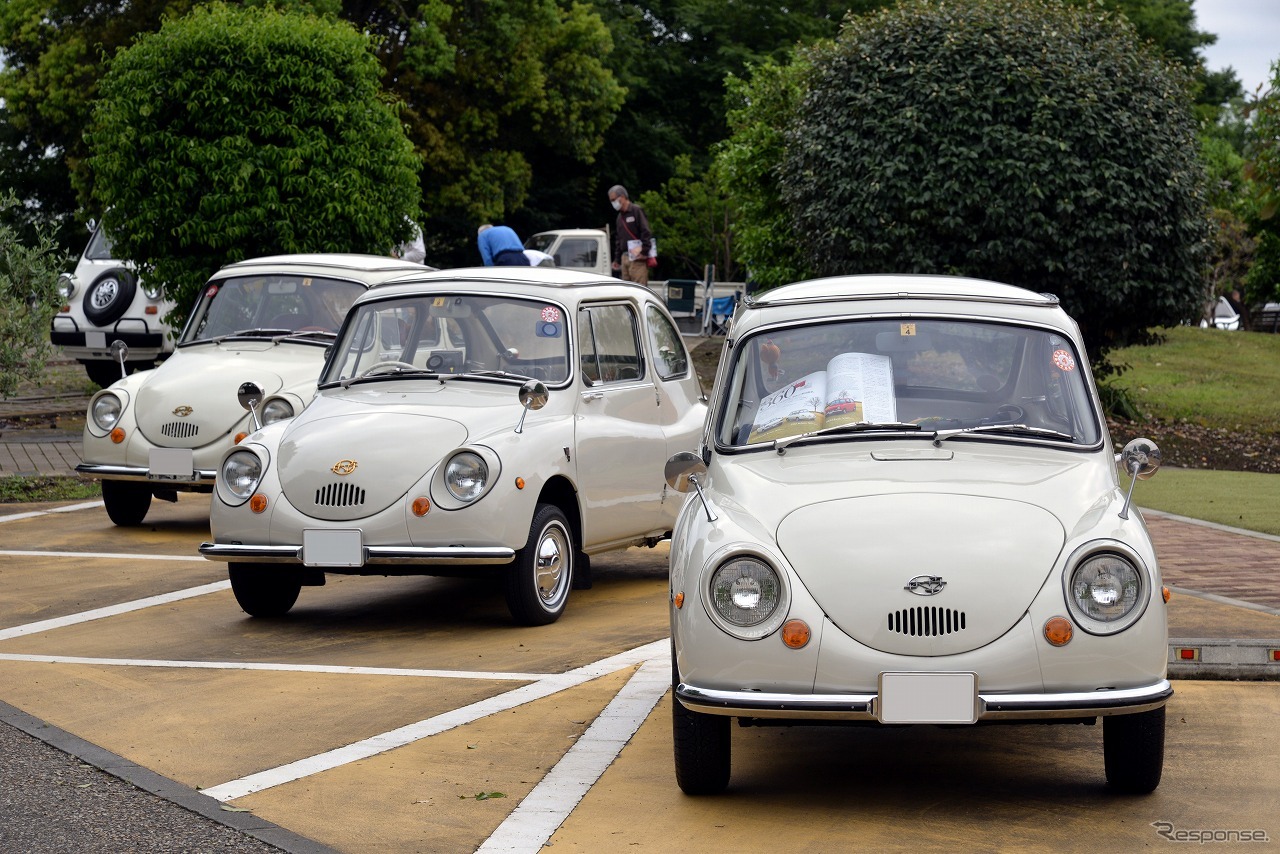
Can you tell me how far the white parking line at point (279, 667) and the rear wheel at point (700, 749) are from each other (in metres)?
1.95

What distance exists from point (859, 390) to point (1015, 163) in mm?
11611

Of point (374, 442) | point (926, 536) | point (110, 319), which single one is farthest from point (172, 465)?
point (110, 319)

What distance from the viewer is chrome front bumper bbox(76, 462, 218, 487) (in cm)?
1160

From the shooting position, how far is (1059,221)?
695 inches

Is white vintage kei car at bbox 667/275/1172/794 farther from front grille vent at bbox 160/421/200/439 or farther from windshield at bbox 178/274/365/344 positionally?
windshield at bbox 178/274/365/344

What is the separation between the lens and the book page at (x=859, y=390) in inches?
248

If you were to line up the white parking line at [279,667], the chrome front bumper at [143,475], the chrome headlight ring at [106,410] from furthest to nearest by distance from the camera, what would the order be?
the chrome headlight ring at [106,410]
the chrome front bumper at [143,475]
the white parking line at [279,667]

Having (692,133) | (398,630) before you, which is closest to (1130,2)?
(692,133)

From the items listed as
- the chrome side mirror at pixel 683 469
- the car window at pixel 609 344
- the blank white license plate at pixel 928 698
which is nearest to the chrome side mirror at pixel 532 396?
the car window at pixel 609 344

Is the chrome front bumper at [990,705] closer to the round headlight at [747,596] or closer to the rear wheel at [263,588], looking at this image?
the round headlight at [747,596]

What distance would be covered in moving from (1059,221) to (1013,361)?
1168 cm

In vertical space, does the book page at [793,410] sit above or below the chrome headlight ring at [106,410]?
above

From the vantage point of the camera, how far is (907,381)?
254 inches

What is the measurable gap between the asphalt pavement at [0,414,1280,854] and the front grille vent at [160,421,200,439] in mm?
4879
